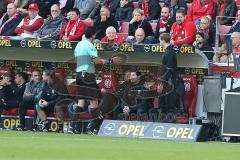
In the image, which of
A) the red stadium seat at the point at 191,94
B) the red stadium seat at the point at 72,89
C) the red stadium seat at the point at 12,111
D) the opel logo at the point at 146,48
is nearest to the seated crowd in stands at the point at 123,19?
the opel logo at the point at 146,48

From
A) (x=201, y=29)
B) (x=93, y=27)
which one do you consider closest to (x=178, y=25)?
(x=201, y=29)

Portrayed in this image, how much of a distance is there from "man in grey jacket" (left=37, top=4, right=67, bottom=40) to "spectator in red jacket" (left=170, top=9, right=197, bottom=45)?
9.87ft

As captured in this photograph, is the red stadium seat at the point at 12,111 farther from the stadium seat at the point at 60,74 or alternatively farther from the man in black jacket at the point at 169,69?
the man in black jacket at the point at 169,69

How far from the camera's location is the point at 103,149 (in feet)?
49.4

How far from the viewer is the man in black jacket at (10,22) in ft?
75.5

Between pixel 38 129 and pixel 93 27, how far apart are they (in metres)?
2.70

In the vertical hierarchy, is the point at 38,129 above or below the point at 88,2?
below

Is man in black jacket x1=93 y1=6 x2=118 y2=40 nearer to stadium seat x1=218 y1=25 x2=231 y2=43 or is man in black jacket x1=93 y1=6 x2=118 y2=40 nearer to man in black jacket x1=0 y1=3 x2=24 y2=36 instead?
man in black jacket x1=0 y1=3 x2=24 y2=36

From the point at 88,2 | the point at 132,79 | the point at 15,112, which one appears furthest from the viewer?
the point at 88,2

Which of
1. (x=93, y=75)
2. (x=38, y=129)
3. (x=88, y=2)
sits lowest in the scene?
(x=38, y=129)

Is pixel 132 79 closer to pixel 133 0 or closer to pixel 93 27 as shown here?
pixel 93 27

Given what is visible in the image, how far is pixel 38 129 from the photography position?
20.9 metres

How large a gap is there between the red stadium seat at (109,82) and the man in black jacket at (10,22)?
328cm

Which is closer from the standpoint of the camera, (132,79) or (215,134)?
(215,134)
